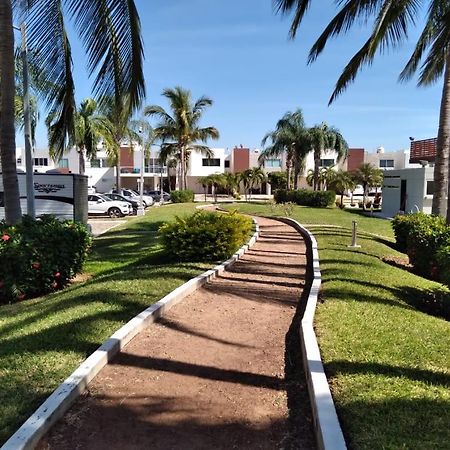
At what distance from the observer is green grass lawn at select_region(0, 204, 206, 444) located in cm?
397

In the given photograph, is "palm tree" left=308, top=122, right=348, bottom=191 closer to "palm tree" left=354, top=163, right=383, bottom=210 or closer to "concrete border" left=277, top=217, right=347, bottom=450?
"palm tree" left=354, top=163, right=383, bottom=210

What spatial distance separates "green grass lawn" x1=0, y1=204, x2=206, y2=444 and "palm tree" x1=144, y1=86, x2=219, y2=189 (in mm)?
32118

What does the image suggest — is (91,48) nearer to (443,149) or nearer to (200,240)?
(200,240)

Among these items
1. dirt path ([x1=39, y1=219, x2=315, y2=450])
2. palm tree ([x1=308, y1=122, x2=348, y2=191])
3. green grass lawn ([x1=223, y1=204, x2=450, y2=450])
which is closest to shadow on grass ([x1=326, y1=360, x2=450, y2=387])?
green grass lawn ([x1=223, y1=204, x2=450, y2=450])

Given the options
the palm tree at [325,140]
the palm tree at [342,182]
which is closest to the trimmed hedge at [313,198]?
the palm tree at [325,140]

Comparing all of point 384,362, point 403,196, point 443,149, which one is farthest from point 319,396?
point 403,196

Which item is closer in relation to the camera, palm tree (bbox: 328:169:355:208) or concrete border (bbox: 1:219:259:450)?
concrete border (bbox: 1:219:259:450)

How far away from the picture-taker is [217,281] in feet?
28.7

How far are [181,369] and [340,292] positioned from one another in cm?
334

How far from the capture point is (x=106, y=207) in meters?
30.5

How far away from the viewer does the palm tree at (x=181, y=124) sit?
40281mm

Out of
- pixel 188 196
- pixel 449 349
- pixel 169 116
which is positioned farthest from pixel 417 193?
pixel 449 349

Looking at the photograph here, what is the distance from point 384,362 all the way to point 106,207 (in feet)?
90.1

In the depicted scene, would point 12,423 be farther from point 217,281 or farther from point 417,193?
point 417,193
